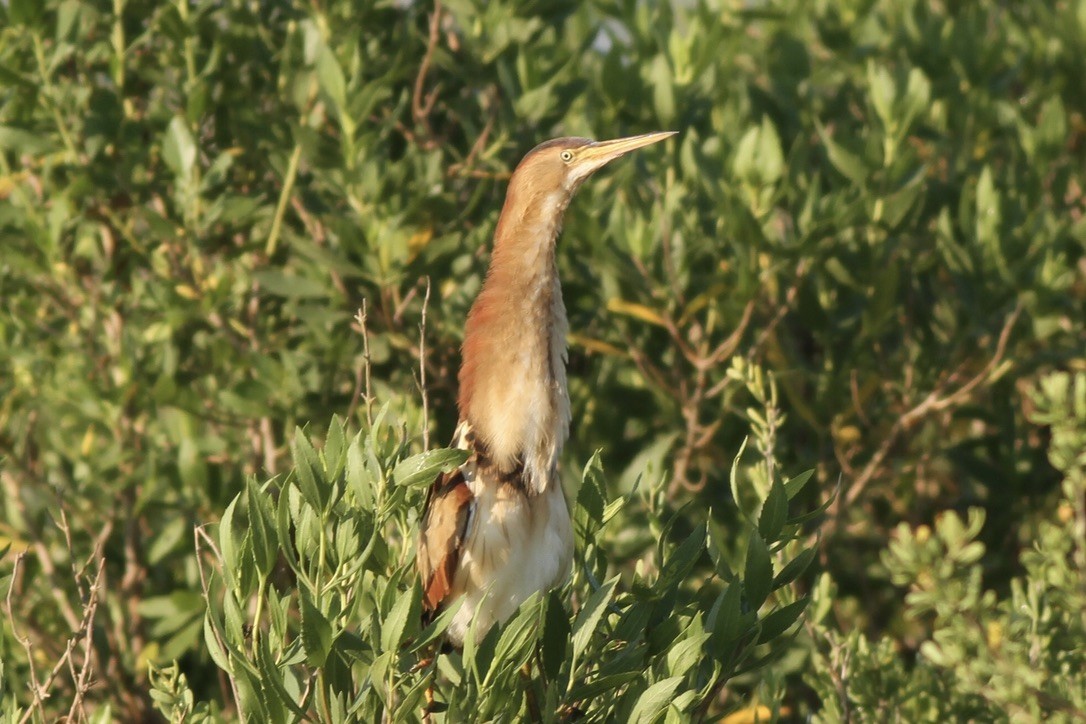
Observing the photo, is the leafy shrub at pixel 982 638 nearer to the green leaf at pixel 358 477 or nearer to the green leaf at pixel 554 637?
the green leaf at pixel 554 637

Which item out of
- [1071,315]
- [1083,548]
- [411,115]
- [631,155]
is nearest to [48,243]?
[411,115]

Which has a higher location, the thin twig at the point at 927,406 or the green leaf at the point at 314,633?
the green leaf at the point at 314,633

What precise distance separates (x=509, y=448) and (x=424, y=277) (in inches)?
49.6

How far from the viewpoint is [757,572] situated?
2832 millimetres

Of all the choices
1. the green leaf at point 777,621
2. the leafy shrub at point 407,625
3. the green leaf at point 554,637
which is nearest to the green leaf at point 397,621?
the leafy shrub at point 407,625

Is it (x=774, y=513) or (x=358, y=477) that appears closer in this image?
(x=358, y=477)

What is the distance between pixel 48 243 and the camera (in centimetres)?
471

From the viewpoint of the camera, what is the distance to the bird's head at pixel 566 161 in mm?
3705

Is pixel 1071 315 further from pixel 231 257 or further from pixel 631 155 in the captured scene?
pixel 231 257

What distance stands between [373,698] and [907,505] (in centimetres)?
348

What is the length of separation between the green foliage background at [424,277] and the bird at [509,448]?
95 centimetres

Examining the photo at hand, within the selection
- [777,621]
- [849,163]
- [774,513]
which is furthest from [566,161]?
[849,163]

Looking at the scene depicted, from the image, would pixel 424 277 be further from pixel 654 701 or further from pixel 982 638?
pixel 654 701

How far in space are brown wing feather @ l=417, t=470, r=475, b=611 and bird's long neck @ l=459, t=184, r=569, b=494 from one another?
0.13 meters
